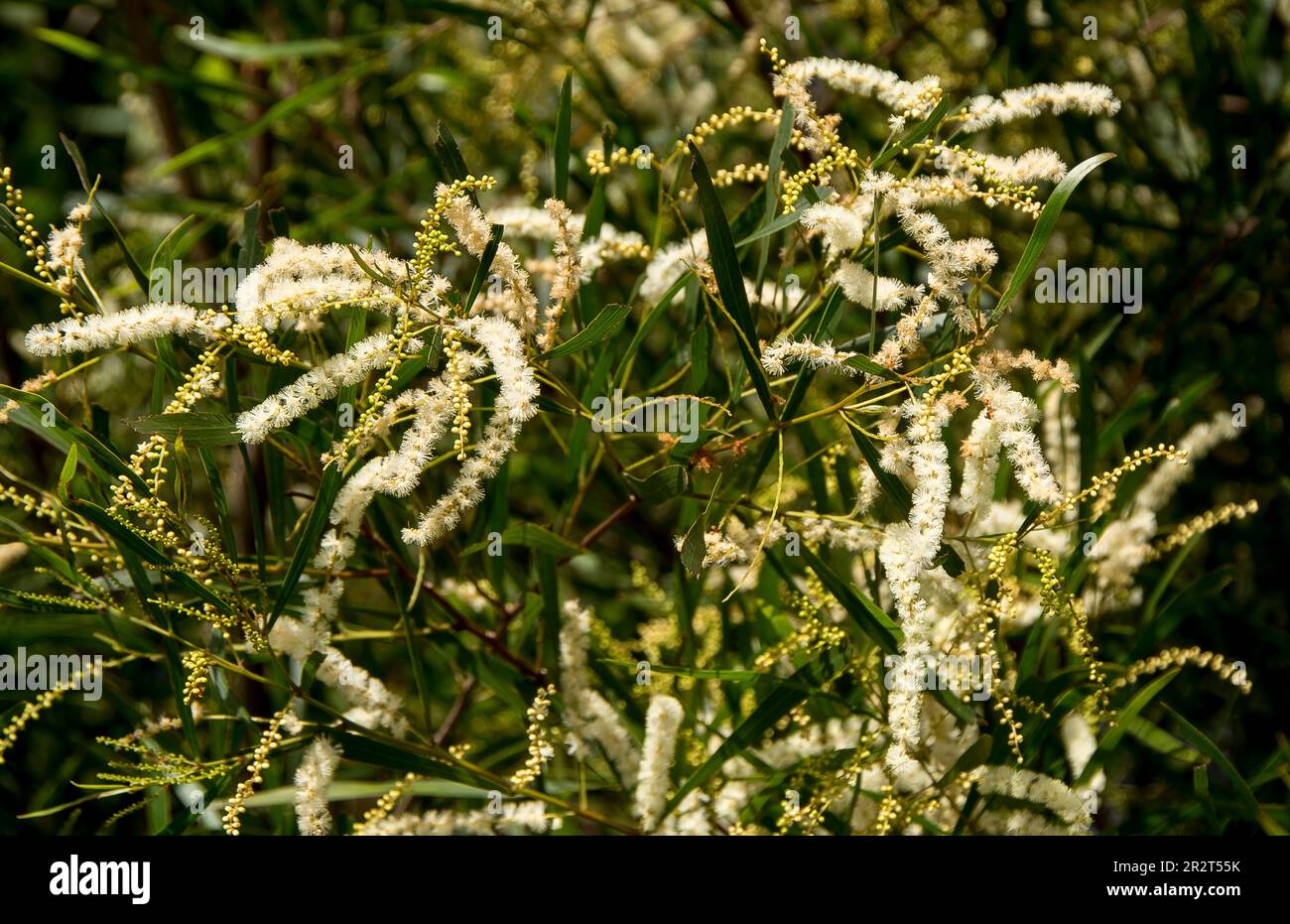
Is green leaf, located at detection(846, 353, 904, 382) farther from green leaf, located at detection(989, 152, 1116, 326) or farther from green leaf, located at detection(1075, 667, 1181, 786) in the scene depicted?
green leaf, located at detection(1075, 667, 1181, 786)

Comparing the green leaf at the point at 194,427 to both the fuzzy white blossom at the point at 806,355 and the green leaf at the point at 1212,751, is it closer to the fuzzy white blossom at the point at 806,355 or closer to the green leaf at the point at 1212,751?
the fuzzy white blossom at the point at 806,355

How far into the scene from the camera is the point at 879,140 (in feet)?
4.51

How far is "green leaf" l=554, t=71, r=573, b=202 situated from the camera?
1021 mm

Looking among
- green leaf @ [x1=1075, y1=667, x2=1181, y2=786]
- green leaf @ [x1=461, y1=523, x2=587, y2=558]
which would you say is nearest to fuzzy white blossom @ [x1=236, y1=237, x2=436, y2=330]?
green leaf @ [x1=461, y1=523, x2=587, y2=558]

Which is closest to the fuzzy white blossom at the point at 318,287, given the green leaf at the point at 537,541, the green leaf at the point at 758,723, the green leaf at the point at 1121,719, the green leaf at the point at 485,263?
the green leaf at the point at 485,263

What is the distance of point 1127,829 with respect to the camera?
1147mm

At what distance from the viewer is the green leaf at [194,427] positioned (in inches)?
33.9

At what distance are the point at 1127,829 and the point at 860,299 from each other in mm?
657

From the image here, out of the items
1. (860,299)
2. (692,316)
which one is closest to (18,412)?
(692,316)

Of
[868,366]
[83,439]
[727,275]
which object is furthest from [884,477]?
[83,439]

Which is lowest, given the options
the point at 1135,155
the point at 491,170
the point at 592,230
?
the point at 592,230

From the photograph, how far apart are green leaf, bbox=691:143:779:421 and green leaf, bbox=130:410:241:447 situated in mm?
403
